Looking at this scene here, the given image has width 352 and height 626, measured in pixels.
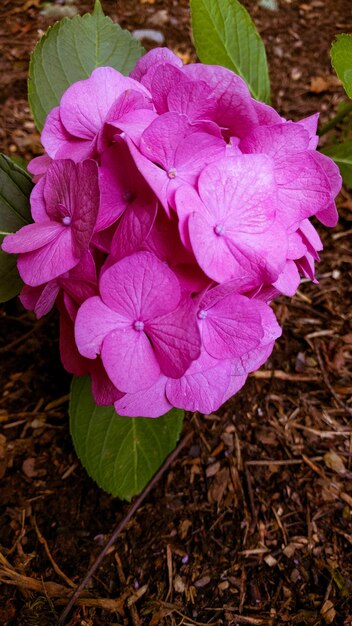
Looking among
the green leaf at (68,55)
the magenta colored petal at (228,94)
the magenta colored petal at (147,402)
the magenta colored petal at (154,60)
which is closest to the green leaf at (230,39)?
the green leaf at (68,55)

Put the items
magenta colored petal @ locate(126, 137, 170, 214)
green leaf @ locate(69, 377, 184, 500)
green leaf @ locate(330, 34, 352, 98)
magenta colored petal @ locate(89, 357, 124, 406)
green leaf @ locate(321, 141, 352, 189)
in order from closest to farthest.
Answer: magenta colored petal @ locate(126, 137, 170, 214) < magenta colored petal @ locate(89, 357, 124, 406) < green leaf @ locate(330, 34, 352, 98) < green leaf @ locate(69, 377, 184, 500) < green leaf @ locate(321, 141, 352, 189)

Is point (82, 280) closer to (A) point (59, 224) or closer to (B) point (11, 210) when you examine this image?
(A) point (59, 224)

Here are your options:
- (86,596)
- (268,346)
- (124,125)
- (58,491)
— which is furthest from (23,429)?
(124,125)

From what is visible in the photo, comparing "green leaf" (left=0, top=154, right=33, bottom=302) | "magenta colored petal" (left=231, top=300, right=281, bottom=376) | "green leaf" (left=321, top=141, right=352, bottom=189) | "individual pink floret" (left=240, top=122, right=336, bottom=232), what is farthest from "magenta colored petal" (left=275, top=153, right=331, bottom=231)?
"green leaf" (left=321, top=141, right=352, bottom=189)

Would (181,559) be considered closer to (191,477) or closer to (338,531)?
(191,477)

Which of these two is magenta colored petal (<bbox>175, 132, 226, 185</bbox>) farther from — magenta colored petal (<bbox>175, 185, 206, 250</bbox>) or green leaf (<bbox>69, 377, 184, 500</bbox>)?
green leaf (<bbox>69, 377, 184, 500</bbox>)

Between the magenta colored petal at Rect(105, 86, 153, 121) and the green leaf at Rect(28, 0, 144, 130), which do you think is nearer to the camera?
the magenta colored petal at Rect(105, 86, 153, 121)

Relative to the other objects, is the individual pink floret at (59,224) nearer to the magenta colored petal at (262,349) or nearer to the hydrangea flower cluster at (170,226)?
the hydrangea flower cluster at (170,226)
